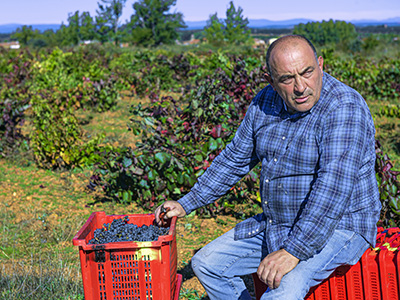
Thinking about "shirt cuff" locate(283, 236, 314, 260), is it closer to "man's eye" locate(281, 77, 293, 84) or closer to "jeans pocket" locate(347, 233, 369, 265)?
"jeans pocket" locate(347, 233, 369, 265)

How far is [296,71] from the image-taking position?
7.13 ft

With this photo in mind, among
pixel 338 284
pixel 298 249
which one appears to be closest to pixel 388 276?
pixel 338 284

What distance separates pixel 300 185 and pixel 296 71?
53cm

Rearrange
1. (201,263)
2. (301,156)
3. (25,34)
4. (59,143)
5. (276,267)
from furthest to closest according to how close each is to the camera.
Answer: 1. (25,34)
2. (59,143)
3. (201,263)
4. (301,156)
5. (276,267)

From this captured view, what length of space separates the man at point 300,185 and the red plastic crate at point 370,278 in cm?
8

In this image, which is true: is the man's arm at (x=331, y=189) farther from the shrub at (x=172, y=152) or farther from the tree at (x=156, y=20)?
the tree at (x=156, y=20)

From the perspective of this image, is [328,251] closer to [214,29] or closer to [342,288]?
[342,288]

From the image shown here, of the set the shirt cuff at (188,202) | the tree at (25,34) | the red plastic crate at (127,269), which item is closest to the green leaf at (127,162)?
the shirt cuff at (188,202)

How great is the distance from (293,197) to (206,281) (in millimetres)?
663

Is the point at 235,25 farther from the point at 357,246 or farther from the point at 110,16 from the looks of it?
the point at 357,246

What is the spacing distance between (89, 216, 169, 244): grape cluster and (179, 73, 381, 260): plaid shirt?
31 centimetres

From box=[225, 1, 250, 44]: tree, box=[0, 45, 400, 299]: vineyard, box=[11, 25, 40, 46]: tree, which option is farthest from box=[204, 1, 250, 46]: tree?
box=[0, 45, 400, 299]: vineyard

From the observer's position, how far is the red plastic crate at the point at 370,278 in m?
2.14

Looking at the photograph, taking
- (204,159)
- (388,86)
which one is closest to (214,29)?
(388,86)
